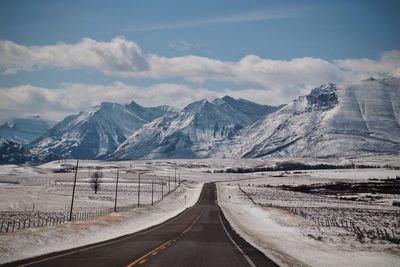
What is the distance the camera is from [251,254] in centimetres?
2381

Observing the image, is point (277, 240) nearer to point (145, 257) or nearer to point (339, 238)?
point (339, 238)

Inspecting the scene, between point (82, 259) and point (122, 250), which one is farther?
point (122, 250)

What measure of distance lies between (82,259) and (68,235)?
12815 millimetres

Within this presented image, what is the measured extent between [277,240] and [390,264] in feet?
40.7

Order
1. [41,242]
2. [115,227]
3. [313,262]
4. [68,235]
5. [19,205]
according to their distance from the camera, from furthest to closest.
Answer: [19,205]
[115,227]
[68,235]
[41,242]
[313,262]

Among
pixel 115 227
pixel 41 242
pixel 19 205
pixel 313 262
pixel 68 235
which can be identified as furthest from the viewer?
pixel 19 205

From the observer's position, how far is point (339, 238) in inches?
1517

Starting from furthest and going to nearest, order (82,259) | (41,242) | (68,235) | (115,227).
Answer: (115,227), (68,235), (41,242), (82,259)

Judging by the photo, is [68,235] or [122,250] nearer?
[122,250]

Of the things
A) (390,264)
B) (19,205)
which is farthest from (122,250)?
(19,205)

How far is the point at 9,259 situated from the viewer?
20.8 metres

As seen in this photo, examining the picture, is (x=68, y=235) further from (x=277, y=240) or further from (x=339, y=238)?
(x=339, y=238)

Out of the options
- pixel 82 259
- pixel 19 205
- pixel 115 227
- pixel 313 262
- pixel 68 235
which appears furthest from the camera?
pixel 19 205

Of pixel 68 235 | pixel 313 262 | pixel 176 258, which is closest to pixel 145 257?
pixel 176 258
